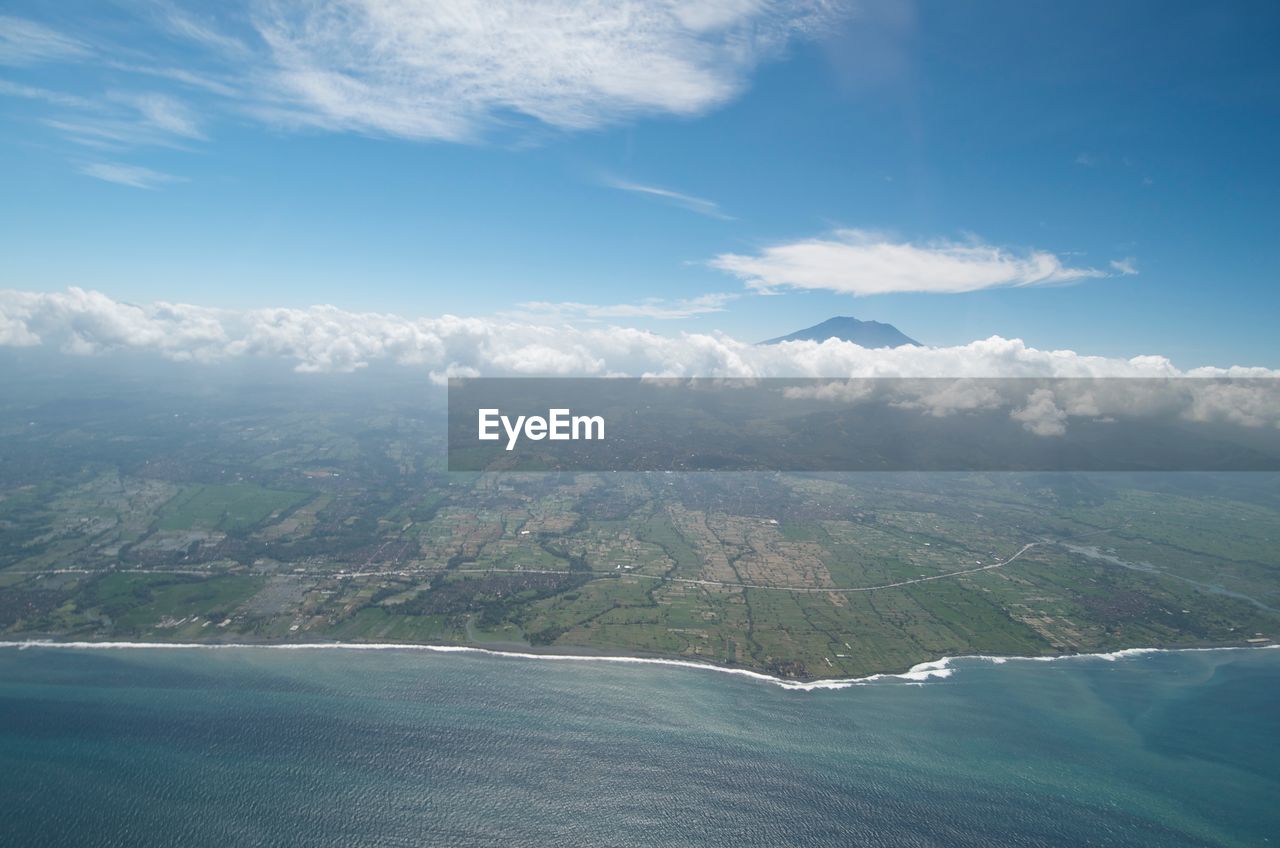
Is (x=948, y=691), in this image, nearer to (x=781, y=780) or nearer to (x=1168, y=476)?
(x=781, y=780)

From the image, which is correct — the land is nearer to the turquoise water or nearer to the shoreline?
the shoreline

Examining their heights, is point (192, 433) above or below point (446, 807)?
above

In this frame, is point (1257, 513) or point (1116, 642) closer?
point (1116, 642)

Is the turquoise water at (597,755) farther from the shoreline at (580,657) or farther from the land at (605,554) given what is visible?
the land at (605,554)

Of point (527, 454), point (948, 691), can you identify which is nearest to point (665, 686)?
point (948, 691)

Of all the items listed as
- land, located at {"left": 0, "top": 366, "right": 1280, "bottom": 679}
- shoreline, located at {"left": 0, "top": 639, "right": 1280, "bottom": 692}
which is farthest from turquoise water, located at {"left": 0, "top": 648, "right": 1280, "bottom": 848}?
land, located at {"left": 0, "top": 366, "right": 1280, "bottom": 679}
